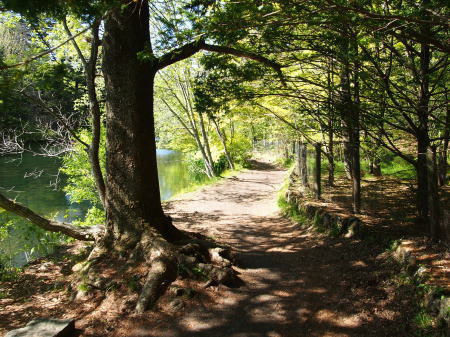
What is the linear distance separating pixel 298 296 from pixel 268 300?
429mm

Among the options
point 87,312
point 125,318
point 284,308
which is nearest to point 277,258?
point 284,308

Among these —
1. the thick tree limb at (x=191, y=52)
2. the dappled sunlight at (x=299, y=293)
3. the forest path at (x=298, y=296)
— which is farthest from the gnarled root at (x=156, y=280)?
the thick tree limb at (x=191, y=52)

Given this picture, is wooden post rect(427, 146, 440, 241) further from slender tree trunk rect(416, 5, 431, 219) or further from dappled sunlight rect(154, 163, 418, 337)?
dappled sunlight rect(154, 163, 418, 337)

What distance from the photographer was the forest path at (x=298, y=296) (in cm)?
347

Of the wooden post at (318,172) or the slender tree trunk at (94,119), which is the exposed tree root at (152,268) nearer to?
the slender tree trunk at (94,119)

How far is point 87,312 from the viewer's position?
3930mm

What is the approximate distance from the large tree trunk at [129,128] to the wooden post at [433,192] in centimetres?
396

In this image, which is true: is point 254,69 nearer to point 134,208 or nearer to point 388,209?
point 134,208

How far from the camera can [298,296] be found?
13.7ft

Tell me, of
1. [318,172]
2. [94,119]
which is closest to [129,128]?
[94,119]

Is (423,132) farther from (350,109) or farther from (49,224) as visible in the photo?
(49,224)

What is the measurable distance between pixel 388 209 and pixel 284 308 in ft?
12.8

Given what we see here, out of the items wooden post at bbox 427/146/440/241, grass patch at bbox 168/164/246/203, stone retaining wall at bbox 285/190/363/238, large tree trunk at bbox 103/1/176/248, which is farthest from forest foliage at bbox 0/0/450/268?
grass patch at bbox 168/164/246/203

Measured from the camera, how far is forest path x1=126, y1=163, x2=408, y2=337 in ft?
11.4
